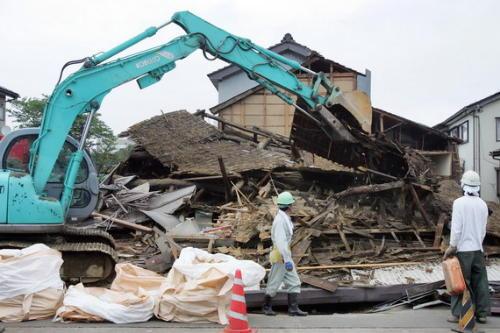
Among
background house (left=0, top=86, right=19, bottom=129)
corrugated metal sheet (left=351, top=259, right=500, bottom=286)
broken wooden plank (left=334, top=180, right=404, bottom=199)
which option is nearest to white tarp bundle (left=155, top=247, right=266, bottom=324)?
corrugated metal sheet (left=351, top=259, right=500, bottom=286)

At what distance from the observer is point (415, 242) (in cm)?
1015

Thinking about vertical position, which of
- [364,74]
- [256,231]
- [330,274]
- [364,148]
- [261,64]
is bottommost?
[330,274]

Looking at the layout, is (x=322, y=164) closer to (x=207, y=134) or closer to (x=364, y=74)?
(x=207, y=134)

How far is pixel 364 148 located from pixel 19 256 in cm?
750

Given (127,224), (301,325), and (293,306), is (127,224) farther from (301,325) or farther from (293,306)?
(301,325)

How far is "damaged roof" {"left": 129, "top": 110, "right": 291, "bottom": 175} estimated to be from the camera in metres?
14.2

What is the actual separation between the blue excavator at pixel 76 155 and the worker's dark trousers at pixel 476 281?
16.9 feet

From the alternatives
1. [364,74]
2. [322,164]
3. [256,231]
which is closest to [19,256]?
[256,231]

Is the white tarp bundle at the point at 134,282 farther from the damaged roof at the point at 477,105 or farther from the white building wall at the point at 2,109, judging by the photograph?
the damaged roof at the point at 477,105

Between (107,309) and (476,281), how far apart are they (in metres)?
4.69

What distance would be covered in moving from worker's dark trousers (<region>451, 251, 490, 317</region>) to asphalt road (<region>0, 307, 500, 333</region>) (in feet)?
0.72

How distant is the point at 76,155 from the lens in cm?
802

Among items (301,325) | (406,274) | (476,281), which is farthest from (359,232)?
(301,325)

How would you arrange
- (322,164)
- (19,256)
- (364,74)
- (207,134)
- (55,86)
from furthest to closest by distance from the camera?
(364,74)
(207,134)
(322,164)
(55,86)
(19,256)
